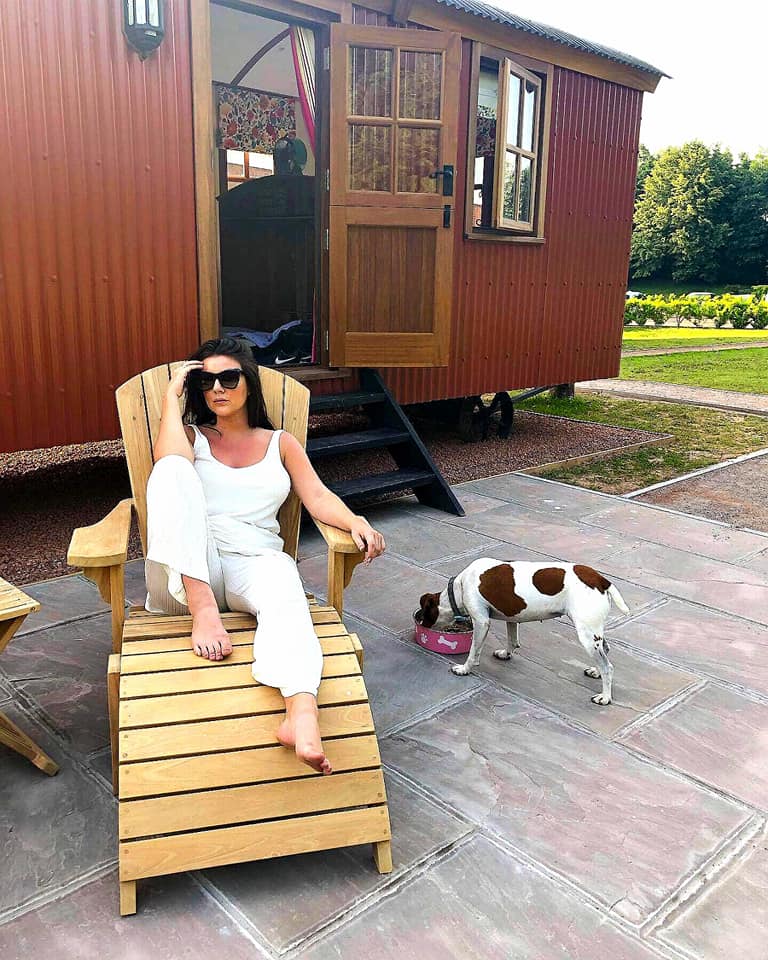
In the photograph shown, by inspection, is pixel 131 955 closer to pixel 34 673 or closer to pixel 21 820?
pixel 21 820

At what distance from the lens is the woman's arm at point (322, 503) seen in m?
2.29

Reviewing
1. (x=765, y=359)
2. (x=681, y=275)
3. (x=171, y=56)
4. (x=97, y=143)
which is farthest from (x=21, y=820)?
(x=681, y=275)

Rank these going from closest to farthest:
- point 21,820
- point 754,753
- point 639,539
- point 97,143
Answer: point 21,820
point 754,753
point 97,143
point 639,539

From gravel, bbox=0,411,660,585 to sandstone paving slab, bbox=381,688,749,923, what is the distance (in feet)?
7.10

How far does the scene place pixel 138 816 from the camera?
172 cm

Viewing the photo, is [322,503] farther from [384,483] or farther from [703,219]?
[703,219]

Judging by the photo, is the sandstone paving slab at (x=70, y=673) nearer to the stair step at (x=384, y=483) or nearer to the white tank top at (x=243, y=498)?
the white tank top at (x=243, y=498)

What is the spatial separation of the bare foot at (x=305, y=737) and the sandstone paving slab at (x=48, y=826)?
50 centimetres

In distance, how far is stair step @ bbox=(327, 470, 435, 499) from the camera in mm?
4355

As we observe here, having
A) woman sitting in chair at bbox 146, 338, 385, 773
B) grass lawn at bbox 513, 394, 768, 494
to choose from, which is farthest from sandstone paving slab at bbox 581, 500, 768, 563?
woman sitting in chair at bbox 146, 338, 385, 773

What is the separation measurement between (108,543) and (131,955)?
3.22 ft

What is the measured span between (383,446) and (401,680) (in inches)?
83.6

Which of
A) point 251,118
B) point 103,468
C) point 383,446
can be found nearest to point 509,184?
point 383,446

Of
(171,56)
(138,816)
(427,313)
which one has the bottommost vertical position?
(138,816)
